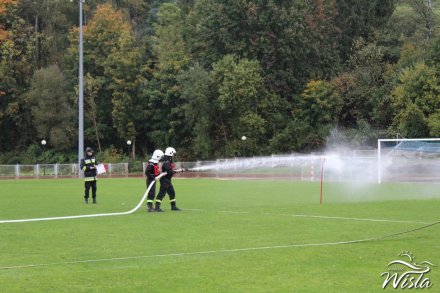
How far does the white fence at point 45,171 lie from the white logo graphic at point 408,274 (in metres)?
51.9

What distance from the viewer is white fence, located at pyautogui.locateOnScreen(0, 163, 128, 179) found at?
61.5 meters

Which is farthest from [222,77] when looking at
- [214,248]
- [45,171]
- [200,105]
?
[214,248]

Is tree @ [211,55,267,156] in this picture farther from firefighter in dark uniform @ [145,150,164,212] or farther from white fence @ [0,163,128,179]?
firefighter in dark uniform @ [145,150,164,212]

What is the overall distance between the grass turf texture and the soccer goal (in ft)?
52.2

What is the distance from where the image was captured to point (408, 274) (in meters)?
11.1

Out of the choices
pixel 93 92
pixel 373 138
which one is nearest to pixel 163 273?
pixel 373 138

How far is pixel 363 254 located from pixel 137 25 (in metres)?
75.4

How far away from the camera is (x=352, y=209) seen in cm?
2309

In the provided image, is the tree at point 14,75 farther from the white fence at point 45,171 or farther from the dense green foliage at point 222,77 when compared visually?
the white fence at point 45,171

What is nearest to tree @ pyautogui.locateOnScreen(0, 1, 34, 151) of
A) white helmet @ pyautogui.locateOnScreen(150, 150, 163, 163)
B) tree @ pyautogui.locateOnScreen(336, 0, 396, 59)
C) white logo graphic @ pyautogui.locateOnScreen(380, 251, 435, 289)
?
tree @ pyautogui.locateOnScreen(336, 0, 396, 59)

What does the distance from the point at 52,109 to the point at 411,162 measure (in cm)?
4106

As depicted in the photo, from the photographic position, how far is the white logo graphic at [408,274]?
10.4m

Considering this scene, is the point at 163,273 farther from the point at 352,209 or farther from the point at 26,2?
the point at 26,2

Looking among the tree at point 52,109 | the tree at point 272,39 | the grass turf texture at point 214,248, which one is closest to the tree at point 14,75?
the tree at point 52,109
